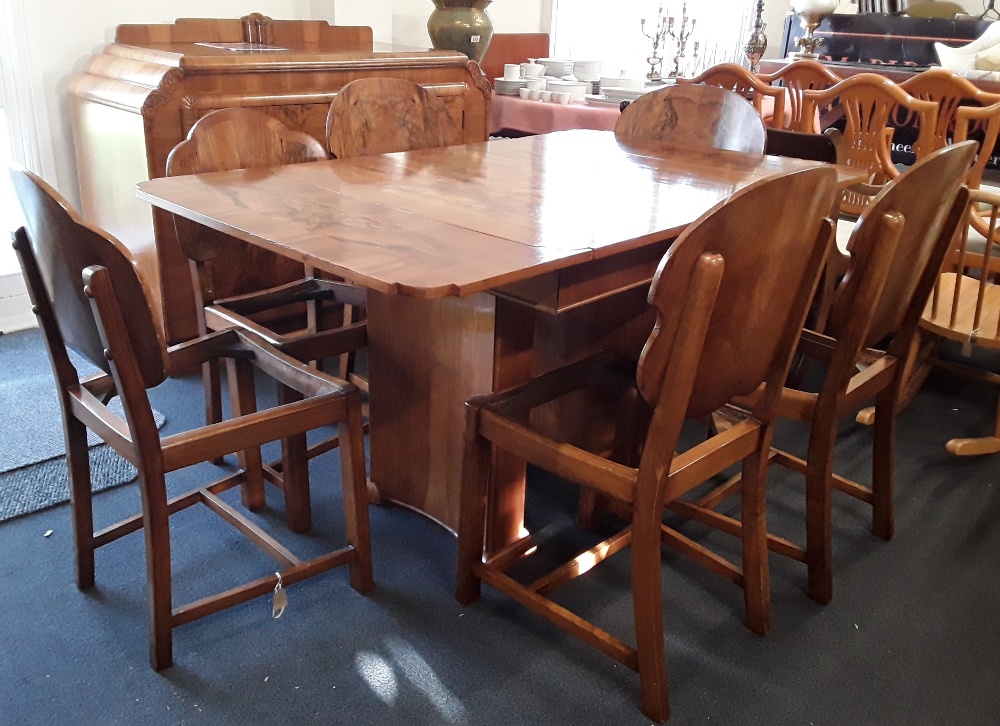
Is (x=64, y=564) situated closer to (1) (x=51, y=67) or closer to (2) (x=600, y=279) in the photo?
(2) (x=600, y=279)

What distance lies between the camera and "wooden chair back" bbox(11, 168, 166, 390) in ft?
Answer: 3.96

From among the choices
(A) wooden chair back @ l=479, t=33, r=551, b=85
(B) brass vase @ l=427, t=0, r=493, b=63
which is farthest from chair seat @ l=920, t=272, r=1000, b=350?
(A) wooden chair back @ l=479, t=33, r=551, b=85

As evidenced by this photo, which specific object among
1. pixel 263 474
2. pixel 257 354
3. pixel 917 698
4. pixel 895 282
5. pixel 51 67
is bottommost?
pixel 917 698

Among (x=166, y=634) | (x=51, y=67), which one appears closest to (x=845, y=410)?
(x=166, y=634)

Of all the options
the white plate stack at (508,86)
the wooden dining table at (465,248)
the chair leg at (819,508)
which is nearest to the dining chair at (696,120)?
the wooden dining table at (465,248)

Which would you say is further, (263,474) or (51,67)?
(51,67)

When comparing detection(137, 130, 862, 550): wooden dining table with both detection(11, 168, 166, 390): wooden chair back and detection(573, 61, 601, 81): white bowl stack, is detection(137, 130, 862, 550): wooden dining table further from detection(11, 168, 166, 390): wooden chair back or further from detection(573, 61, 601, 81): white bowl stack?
detection(573, 61, 601, 81): white bowl stack

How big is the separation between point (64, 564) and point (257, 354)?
2.03 feet

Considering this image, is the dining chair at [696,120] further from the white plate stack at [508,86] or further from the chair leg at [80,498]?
the chair leg at [80,498]

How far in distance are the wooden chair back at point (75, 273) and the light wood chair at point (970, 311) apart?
1850 millimetres

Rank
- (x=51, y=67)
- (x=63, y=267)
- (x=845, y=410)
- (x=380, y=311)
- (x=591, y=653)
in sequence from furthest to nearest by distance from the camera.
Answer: (x=51, y=67), (x=380, y=311), (x=845, y=410), (x=591, y=653), (x=63, y=267)

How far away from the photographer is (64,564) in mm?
1731

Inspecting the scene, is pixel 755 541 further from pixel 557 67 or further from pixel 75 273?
pixel 557 67

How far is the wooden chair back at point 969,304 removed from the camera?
2.08 meters
